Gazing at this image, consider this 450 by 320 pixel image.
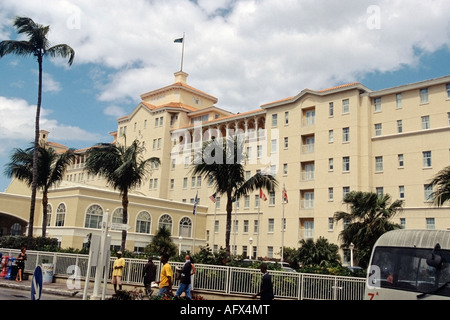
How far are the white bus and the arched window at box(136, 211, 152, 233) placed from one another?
140 feet

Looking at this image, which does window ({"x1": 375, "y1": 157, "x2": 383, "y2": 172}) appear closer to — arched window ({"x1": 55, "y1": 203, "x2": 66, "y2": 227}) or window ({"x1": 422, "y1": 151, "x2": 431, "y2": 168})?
window ({"x1": 422, "y1": 151, "x2": 431, "y2": 168})

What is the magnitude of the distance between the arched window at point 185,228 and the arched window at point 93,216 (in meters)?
11.8

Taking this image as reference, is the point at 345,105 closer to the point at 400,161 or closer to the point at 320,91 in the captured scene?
the point at 320,91

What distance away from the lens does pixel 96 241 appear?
13766 mm

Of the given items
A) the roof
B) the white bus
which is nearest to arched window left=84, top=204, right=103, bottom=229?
the roof

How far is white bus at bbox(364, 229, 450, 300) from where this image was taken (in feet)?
28.6

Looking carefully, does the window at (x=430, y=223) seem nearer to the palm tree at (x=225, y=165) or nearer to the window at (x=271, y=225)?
the window at (x=271, y=225)

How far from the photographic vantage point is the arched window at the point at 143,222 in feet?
166

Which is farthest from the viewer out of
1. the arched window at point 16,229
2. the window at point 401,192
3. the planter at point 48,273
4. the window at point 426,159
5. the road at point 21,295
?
the arched window at point 16,229

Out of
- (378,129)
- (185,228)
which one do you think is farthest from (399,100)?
(185,228)

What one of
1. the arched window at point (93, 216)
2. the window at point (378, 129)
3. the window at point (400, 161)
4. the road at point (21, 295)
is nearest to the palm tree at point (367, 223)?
the window at point (400, 161)

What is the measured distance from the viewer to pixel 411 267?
9.28 metres
